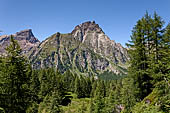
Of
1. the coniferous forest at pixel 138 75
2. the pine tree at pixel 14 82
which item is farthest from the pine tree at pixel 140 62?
the pine tree at pixel 14 82

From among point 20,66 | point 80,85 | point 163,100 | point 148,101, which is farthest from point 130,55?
point 80,85

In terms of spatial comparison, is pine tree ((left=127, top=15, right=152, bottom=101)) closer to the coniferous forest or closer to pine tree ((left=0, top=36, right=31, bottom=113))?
the coniferous forest

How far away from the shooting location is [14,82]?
1470cm

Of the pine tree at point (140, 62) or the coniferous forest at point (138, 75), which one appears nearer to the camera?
the coniferous forest at point (138, 75)

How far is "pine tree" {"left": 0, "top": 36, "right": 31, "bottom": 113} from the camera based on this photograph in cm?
1412

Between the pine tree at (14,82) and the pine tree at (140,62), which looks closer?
the pine tree at (14,82)

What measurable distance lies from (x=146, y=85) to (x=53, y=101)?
794 inches

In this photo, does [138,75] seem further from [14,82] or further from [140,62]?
[14,82]

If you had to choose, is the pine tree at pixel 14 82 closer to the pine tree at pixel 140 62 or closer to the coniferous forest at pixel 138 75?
the coniferous forest at pixel 138 75

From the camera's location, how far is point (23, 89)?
15.1 m

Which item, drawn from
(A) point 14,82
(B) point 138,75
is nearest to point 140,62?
(B) point 138,75

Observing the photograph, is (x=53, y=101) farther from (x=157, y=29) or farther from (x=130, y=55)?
(x=157, y=29)

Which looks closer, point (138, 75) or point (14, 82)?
point (14, 82)

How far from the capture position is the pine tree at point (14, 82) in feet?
46.3
